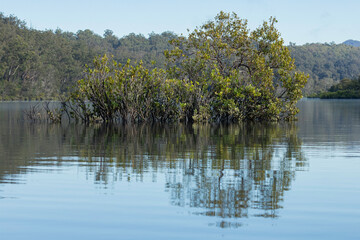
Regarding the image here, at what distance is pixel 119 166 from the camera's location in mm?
12219

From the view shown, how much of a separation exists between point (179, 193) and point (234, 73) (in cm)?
2322

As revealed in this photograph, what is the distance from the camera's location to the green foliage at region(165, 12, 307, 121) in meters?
31.7

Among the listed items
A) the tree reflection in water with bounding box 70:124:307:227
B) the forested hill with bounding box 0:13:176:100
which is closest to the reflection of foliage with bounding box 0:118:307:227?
the tree reflection in water with bounding box 70:124:307:227

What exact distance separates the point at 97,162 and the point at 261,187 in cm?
482

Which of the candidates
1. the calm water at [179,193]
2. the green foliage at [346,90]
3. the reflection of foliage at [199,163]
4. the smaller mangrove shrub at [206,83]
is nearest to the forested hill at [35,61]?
the green foliage at [346,90]

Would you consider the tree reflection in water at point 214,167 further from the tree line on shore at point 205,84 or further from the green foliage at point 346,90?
the green foliage at point 346,90

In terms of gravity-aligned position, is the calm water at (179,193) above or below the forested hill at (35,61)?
below

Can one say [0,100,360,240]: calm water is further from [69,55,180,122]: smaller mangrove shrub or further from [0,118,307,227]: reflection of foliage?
[69,55,180,122]: smaller mangrove shrub

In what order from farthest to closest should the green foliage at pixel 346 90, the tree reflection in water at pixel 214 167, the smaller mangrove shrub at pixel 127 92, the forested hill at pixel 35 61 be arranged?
1. the green foliage at pixel 346 90
2. the forested hill at pixel 35 61
3. the smaller mangrove shrub at pixel 127 92
4. the tree reflection in water at pixel 214 167

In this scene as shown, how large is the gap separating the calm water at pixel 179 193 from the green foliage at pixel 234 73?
51.2 ft

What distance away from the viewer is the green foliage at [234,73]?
31.7 m

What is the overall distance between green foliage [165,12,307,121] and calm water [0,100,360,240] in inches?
614

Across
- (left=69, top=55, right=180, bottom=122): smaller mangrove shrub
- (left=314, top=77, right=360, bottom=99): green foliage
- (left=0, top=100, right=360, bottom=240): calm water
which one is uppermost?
(left=314, top=77, right=360, bottom=99): green foliage

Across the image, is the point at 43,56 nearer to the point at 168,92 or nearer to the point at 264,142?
the point at 168,92
